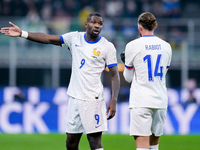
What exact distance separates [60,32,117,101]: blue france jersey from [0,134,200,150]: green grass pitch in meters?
4.09

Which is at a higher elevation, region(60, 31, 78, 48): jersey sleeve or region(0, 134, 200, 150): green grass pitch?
region(60, 31, 78, 48): jersey sleeve

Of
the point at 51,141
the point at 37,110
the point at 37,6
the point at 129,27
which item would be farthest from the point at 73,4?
the point at 51,141

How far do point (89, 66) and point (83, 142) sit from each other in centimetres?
552

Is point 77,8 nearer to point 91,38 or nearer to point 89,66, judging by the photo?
point 91,38

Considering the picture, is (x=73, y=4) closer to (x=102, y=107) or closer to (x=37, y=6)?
(x=37, y=6)

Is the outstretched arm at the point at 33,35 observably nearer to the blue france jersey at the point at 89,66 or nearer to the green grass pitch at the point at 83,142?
the blue france jersey at the point at 89,66

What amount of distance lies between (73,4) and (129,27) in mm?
4104

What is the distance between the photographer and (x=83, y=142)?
476 inches

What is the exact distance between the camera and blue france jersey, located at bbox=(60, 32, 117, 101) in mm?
6824

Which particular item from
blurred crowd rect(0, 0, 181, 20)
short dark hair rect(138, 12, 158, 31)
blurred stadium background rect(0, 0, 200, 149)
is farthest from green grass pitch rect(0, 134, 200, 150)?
blurred crowd rect(0, 0, 181, 20)

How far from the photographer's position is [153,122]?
21.5ft

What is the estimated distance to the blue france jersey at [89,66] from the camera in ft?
22.4

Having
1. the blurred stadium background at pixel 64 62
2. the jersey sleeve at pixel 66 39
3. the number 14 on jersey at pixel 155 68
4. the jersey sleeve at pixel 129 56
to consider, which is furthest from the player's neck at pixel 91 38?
the blurred stadium background at pixel 64 62

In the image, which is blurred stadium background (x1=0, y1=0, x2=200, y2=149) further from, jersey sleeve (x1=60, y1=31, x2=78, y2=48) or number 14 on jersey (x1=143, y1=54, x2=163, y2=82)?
number 14 on jersey (x1=143, y1=54, x2=163, y2=82)
